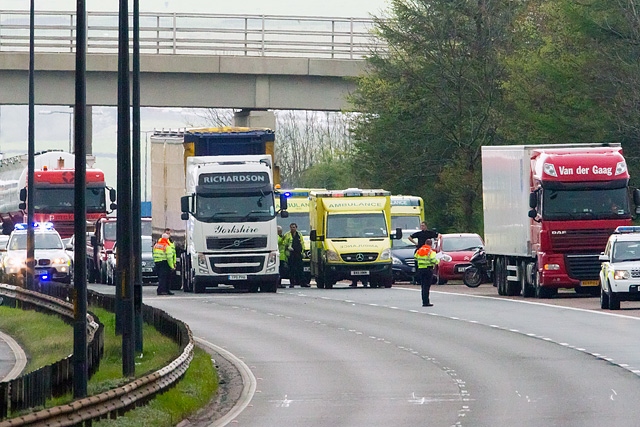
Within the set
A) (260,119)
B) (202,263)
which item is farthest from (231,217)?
(260,119)

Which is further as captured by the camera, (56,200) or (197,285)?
(56,200)

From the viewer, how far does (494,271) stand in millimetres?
44969

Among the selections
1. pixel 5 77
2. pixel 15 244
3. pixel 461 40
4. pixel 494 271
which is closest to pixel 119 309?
pixel 494 271

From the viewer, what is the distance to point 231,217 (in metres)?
43.1

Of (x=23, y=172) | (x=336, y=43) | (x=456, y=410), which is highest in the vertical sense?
(x=336, y=43)

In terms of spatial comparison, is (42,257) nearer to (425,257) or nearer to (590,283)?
(425,257)

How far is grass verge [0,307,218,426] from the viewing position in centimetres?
1728

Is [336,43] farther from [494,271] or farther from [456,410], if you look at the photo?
[456,410]

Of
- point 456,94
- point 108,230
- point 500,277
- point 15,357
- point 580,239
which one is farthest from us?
point 456,94

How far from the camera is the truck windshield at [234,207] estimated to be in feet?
141

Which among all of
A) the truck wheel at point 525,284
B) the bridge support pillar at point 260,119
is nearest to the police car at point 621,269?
the truck wheel at point 525,284

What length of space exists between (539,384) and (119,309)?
7018 mm

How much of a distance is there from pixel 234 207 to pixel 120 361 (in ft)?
64.6

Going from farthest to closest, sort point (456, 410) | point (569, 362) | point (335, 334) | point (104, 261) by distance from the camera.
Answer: point (104, 261) → point (335, 334) → point (569, 362) → point (456, 410)
